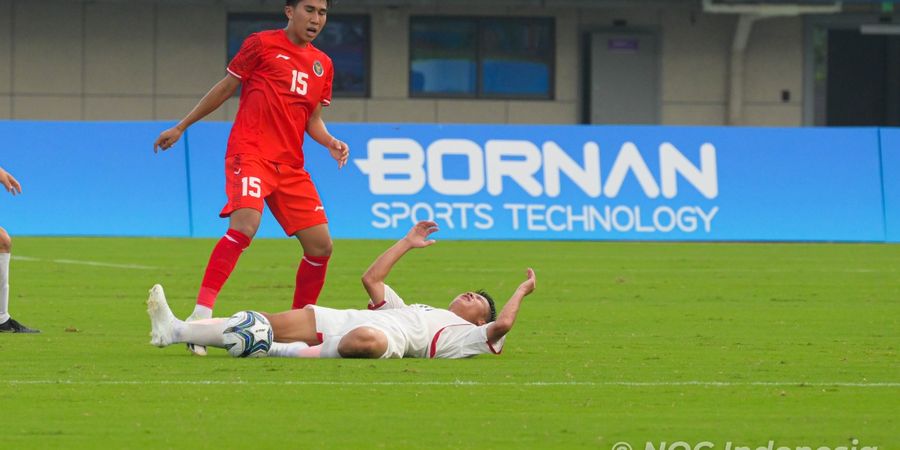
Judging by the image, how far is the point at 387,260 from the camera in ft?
34.6

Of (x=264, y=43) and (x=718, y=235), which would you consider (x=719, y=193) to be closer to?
(x=718, y=235)

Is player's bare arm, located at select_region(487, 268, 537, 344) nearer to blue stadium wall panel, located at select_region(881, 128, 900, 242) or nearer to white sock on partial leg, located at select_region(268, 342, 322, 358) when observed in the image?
white sock on partial leg, located at select_region(268, 342, 322, 358)

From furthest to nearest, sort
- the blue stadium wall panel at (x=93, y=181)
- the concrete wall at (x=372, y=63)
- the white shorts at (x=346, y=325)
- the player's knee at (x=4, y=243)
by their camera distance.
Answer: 1. the concrete wall at (x=372, y=63)
2. the blue stadium wall panel at (x=93, y=181)
3. the player's knee at (x=4, y=243)
4. the white shorts at (x=346, y=325)

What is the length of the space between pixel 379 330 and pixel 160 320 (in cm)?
123

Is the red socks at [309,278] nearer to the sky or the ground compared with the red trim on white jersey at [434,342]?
nearer to the sky

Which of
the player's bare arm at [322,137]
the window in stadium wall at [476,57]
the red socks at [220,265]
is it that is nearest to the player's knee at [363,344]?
the red socks at [220,265]

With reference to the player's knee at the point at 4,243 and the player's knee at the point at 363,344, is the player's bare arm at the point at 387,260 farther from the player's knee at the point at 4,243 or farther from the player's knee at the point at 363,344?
the player's knee at the point at 4,243

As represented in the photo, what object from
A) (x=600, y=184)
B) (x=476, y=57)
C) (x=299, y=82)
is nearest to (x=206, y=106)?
(x=299, y=82)

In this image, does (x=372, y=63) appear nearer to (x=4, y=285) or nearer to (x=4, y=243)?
(x=4, y=243)

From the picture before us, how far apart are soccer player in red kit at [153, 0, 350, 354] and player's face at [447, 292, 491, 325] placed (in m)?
1.20

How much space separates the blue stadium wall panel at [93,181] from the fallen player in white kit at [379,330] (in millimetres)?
11905

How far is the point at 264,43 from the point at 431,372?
2707mm

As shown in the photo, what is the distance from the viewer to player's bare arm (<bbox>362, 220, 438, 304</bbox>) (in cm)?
1032

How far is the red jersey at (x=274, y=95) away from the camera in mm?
10805
